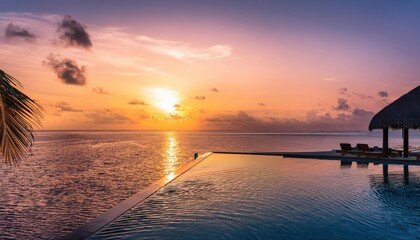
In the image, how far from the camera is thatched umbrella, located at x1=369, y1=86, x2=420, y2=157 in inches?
688

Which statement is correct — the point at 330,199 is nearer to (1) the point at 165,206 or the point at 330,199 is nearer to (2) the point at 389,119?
(1) the point at 165,206

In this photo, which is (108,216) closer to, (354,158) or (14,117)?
(14,117)

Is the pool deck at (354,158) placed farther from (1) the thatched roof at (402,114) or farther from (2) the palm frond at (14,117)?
(2) the palm frond at (14,117)

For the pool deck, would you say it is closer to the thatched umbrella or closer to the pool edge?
the thatched umbrella

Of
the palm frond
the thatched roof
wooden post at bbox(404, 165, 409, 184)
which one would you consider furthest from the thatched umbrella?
the palm frond

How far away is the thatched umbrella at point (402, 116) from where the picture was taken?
1747cm

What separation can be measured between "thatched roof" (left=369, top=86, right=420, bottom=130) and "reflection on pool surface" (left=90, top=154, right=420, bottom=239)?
6290 millimetres

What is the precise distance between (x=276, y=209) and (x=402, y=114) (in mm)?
13942

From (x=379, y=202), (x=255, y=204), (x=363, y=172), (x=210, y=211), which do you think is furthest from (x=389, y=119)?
(x=210, y=211)

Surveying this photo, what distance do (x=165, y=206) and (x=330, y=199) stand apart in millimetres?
4185

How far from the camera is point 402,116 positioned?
17.8 meters

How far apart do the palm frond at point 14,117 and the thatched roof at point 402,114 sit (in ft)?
60.8

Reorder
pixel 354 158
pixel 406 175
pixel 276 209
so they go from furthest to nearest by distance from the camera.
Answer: pixel 354 158 → pixel 406 175 → pixel 276 209

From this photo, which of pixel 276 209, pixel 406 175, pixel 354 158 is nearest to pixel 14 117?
pixel 276 209
